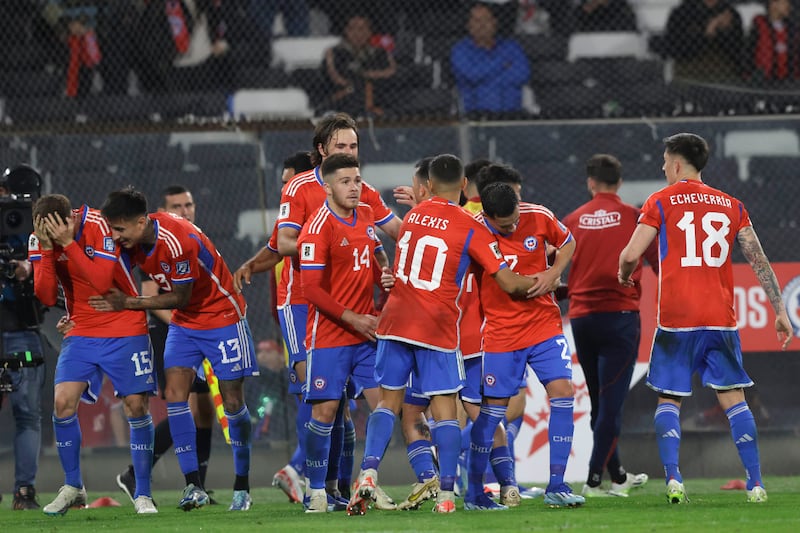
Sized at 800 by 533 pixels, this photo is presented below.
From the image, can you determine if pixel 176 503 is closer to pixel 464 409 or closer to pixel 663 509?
pixel 464 409

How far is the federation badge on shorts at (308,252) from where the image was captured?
285 inches

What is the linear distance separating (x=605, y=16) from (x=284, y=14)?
11.9 ft

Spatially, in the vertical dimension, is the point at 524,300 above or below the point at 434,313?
above

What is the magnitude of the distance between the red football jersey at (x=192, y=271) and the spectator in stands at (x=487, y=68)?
4.90 metres

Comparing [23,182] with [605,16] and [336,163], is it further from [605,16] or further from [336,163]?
[605,16]

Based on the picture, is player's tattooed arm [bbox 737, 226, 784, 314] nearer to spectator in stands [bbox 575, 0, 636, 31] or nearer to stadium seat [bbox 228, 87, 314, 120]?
stadium seat [bbox 228, 87, 314, 120]

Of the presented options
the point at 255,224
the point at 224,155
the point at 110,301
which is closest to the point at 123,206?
the point at 110,301

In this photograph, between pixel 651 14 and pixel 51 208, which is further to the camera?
pixel 651 14

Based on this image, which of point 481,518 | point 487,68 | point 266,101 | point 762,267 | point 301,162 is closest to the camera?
point 481,518

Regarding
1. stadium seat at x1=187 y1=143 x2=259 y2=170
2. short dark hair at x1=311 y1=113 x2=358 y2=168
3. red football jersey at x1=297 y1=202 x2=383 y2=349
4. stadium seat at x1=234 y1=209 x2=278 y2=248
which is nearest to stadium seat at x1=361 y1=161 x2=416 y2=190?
stadium seat at x1=234 y1=209 x2=278 y2=248

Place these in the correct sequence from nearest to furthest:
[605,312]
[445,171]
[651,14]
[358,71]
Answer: [445,171], [605,312], [358,71], [651,14]

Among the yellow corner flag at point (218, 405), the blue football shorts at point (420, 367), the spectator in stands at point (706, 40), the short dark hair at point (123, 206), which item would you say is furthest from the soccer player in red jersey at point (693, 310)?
the spectator in stands at point (706, 40)

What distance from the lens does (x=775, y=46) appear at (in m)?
13.3

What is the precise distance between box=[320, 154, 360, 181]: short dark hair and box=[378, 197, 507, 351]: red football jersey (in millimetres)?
489
